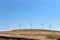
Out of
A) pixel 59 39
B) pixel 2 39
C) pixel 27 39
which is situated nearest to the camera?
pixel 2 39

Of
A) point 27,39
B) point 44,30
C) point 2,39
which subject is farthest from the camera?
point 44,30

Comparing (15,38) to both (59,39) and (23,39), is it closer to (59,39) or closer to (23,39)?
(23,39)

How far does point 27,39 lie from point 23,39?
16.7 inches

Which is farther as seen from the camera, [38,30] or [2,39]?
[38,30]

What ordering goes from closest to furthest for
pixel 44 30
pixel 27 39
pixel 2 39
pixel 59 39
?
1. pixel 2 39
2. pixel 27 39
3. pixel 59 39
4. pixel 44 30

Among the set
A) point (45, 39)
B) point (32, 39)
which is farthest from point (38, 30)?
point (32, 39)

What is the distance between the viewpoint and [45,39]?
15523mm

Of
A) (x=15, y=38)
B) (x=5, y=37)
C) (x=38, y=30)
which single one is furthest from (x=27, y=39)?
(x=38, y=30)

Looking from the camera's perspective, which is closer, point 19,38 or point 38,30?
point 19,38

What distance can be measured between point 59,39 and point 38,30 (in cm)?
1669

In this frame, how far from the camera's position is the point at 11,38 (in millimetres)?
11352

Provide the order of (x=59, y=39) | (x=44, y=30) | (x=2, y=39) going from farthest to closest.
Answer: (x=44, y=30) → (x=59, y=39) → (x=2, y=39)

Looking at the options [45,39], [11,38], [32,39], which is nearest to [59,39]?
[45,39]

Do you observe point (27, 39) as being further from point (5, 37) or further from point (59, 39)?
point (59, 39)
